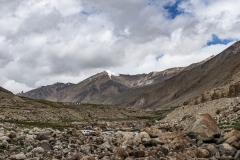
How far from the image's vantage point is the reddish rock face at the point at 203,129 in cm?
3625

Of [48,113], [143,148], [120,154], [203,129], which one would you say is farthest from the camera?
[48,113]

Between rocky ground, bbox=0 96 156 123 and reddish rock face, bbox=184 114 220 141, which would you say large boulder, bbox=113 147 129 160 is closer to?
reddish rock face, bbox=184 114 220 141

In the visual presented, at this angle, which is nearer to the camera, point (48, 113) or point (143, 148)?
point (143, 148)

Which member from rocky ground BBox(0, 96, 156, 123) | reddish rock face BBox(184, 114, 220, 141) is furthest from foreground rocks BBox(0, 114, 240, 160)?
rocky ground BBox(0, 96, 156, 123)

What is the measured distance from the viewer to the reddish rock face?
119ft

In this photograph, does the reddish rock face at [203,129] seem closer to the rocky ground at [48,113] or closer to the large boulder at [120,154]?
the large boulder at [120,154]

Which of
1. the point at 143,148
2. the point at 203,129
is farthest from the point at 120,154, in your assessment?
the point at 203,129

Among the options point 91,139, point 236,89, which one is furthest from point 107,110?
point 91,139

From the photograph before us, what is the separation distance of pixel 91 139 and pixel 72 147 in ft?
25.6

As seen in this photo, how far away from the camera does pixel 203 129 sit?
122 feet

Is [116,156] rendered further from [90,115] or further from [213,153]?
[90,115]

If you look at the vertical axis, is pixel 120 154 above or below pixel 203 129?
below

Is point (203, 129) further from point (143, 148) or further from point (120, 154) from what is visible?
point (120, 154)

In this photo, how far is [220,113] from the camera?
59406mm
